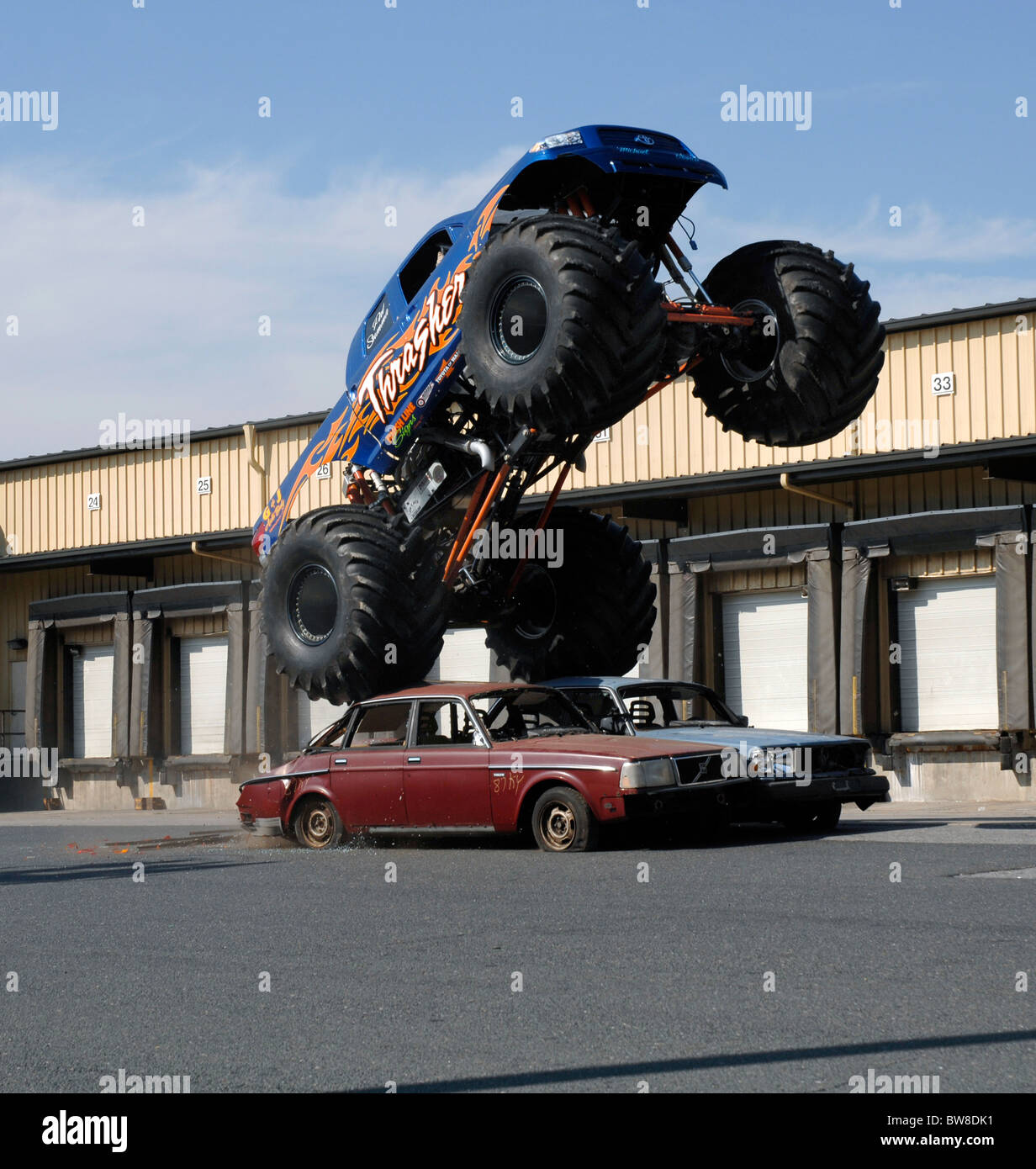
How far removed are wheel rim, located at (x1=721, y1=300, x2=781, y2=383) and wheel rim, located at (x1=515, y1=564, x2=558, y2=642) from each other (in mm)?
3373

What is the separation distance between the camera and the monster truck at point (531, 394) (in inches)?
449

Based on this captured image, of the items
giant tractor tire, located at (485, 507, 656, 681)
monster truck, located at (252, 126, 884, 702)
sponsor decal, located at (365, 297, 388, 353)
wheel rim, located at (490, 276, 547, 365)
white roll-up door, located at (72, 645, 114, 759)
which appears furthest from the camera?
white roll-up door, located at (72, 645, 114, 759)

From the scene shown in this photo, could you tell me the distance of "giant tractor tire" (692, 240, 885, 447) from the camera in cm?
1263

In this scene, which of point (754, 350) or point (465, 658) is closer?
point (754, 350)

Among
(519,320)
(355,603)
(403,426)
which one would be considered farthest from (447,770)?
(519,320)

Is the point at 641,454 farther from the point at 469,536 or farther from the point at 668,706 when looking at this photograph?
the point at 469,536

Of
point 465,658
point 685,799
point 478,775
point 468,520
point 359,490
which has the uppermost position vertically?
point 359,490

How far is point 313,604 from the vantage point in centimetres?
1445

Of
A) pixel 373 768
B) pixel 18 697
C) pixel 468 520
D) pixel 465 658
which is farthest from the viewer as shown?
pixel 18 697

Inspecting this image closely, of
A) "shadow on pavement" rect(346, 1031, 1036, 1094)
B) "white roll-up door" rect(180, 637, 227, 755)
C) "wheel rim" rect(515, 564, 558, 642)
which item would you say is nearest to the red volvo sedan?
"wheel rim" rect(515, 564, 558, 642)

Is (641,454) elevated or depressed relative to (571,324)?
elevated

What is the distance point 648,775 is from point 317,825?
3672mm

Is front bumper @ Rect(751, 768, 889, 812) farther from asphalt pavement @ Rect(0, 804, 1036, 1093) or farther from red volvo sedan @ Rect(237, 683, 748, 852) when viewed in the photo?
asphalt pavement @ Rect(0, 804, 1036, 1093)
